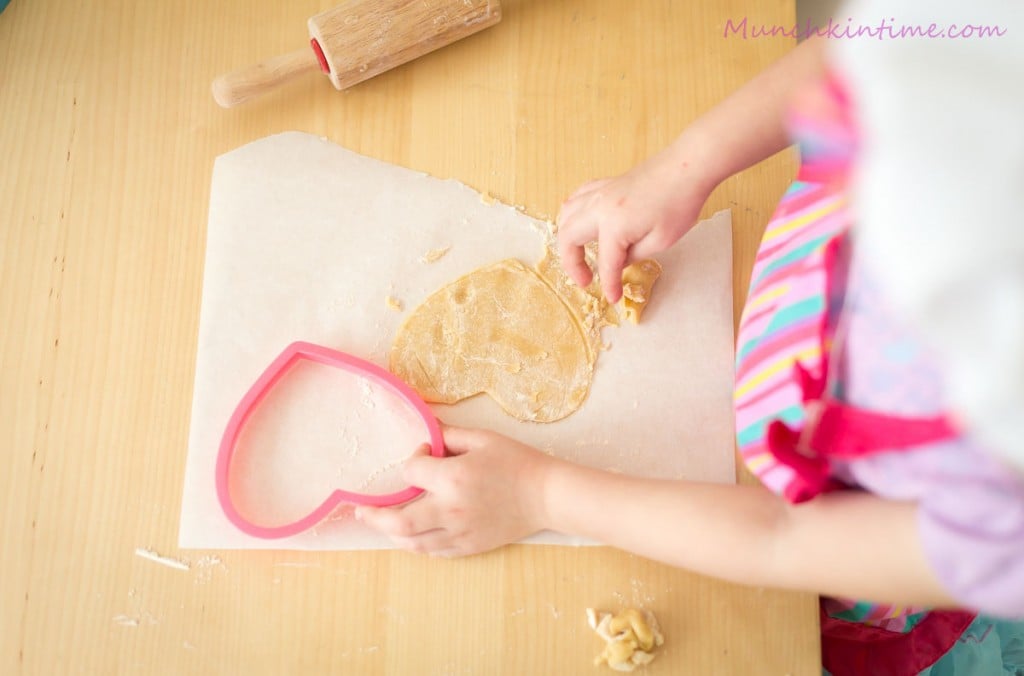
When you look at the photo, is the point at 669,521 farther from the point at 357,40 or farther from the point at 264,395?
the point at 357,40

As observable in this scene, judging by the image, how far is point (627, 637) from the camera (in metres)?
0.58

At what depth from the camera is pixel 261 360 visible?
66 cm

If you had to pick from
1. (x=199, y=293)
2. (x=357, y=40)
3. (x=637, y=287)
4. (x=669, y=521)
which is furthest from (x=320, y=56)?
(x=669, y=521)

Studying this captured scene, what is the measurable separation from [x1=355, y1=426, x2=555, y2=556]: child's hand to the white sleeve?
0.37 m

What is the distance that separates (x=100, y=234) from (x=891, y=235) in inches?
25.1

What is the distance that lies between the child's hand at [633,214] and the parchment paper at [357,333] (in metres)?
0.04

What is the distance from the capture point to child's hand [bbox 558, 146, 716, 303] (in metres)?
0.61

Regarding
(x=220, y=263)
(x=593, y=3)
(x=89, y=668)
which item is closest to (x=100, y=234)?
(x=220, y=263)

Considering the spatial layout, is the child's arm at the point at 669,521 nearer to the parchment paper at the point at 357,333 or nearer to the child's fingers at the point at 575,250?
the parchment paper at the point at 357,333

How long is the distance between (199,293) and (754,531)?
471mm

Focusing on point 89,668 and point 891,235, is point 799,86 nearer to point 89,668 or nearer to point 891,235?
point 891,235

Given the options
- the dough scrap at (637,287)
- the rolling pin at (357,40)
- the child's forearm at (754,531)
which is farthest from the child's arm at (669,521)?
the rolling pin at (357,40)

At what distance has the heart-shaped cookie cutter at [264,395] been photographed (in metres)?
0.60

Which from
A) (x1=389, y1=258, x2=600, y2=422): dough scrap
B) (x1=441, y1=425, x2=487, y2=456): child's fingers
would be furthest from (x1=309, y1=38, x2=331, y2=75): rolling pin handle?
(x1=441, y1=425, x2=487, y2=456): child's fingers
